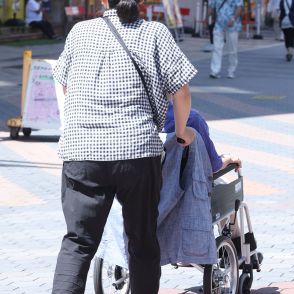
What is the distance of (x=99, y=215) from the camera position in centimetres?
461

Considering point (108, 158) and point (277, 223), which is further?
point (277, 223)

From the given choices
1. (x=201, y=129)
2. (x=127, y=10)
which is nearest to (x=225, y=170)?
(x=201, y=129)

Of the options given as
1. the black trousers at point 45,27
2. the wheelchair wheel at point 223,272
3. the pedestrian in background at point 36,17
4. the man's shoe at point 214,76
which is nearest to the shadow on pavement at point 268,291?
the wheelchair wheel at point 223,272

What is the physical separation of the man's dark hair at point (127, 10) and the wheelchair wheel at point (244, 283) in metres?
1.80

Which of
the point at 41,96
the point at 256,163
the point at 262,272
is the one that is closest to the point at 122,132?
the point at 262,272

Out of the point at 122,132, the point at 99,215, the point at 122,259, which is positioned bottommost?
the point at 122,259

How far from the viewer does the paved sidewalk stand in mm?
6496

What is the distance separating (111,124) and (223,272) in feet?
4.36

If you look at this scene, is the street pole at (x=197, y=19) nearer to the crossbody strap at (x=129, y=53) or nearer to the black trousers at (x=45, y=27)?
the black trousers at (x=45, y=27)

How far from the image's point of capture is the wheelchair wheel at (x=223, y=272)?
5254 millimetres

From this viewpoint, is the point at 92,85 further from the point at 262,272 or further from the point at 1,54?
the point at 1,54

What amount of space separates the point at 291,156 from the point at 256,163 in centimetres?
63

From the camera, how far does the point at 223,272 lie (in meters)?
5.46

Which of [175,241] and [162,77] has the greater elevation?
[162,77]
